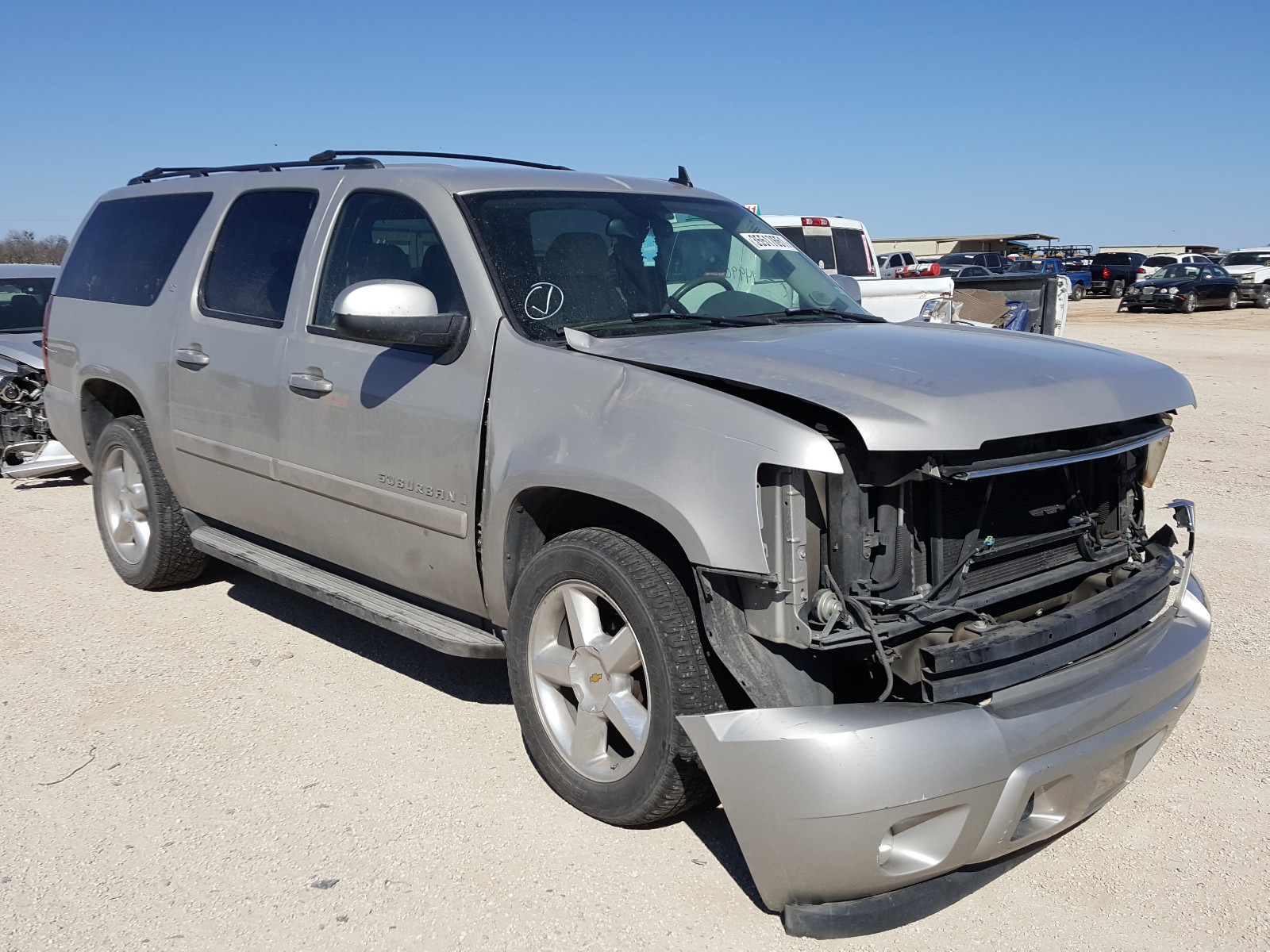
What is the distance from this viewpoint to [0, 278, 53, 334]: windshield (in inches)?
393

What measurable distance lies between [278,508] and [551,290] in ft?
5.25

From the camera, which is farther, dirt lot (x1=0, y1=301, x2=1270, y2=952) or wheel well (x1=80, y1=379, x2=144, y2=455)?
wheel well (x1=80, y1=379, x2=144, y2=455)

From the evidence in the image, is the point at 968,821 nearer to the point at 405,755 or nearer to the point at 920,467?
the point at 920,467

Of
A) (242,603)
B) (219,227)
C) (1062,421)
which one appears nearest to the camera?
(1062,421)

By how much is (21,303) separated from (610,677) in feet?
29.3

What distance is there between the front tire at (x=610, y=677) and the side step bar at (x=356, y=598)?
255mm

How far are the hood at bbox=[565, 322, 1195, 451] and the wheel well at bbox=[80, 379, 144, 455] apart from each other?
11.1 ft

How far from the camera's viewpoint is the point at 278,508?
4.64m

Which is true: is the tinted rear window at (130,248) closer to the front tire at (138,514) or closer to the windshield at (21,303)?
the front tire at (138,514)

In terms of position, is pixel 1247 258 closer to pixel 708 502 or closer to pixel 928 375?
pixel 928 375

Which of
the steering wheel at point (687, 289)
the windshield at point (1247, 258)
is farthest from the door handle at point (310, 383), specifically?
the windshield at point (1247, 258)

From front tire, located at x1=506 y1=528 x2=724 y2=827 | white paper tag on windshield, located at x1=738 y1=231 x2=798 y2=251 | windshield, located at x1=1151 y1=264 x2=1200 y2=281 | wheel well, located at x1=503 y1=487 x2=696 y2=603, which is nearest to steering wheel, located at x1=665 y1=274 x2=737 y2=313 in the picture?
white paper tag on windshield, located at x1=738 y1=231 x2=798 y2=251

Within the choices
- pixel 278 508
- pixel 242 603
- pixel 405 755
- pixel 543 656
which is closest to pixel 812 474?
pixel 543 656

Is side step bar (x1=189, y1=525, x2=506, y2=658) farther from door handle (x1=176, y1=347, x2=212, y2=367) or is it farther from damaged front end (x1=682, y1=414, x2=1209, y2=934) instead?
damaged front end (x1=682, y1=414, x2=1209, y2=934)
